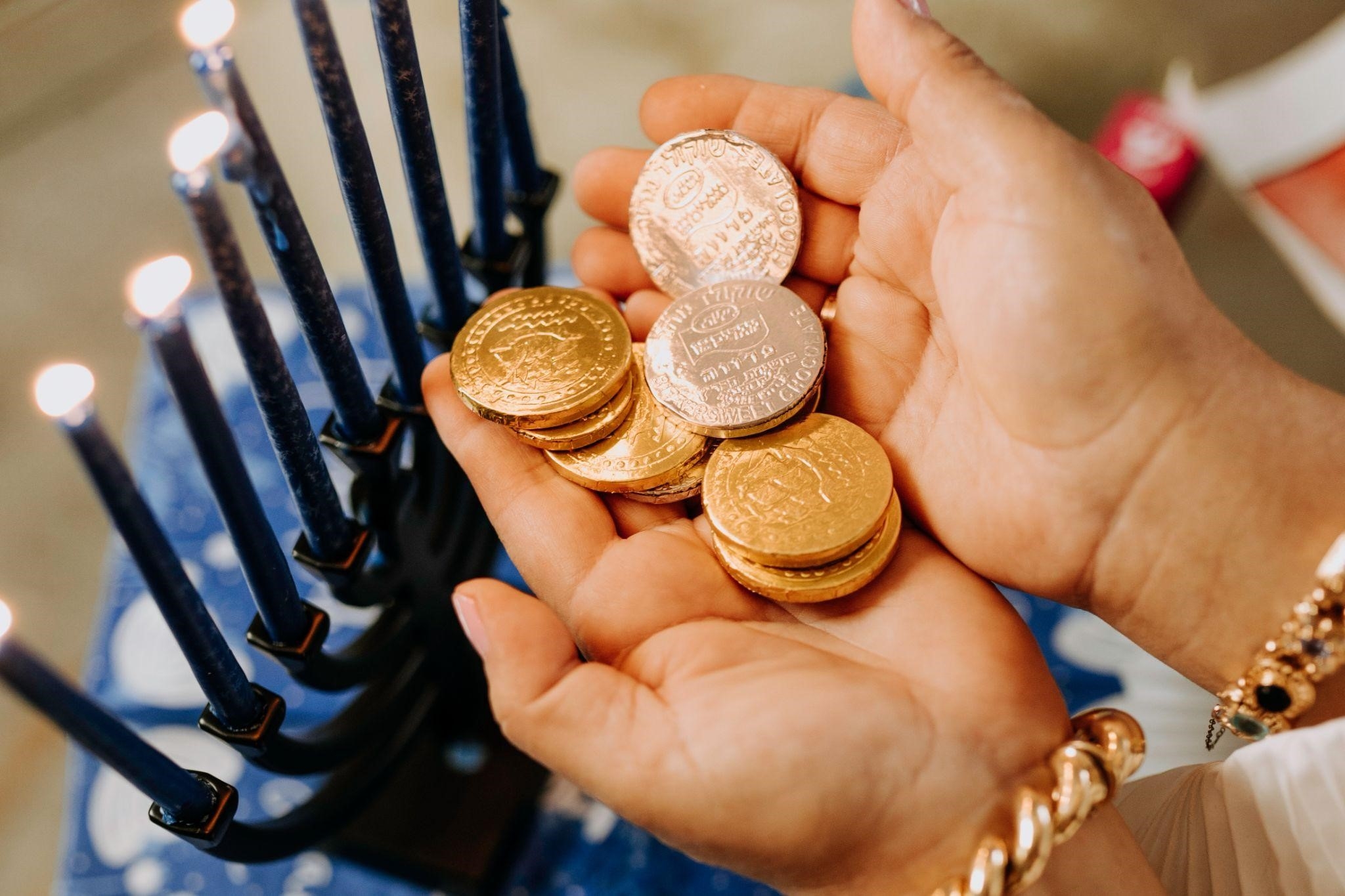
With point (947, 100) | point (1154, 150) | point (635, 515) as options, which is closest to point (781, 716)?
point (635, 515)

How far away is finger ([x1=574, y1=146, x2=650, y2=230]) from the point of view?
95cm

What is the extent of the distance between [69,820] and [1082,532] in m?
0.98

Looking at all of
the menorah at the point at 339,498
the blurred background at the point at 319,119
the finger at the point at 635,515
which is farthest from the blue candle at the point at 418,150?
the blurred background at the point at 319,119

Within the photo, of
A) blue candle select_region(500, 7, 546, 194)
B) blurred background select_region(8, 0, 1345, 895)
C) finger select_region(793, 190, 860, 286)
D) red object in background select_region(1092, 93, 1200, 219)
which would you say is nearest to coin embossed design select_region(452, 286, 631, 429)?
blue candle select_region(500, 7, 546, 194)

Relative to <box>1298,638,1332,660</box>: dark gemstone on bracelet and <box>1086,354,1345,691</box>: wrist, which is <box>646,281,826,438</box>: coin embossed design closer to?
<box>1086,354,1345,691</box>: wrist

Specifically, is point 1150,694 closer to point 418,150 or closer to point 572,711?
point 572,711

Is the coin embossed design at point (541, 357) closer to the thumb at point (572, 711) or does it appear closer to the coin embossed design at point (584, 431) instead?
the coin embossed design at point (584, 431)

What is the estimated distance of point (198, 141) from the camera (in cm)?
44

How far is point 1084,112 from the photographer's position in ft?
5.52

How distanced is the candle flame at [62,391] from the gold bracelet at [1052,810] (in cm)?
56

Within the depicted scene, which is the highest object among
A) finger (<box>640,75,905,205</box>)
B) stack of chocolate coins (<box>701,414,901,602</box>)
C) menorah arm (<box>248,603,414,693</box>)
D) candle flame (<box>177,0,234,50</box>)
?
candle flame (<box>177,0,234,50</box>)

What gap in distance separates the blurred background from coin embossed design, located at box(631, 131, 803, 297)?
638 mm

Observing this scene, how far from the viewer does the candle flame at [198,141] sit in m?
0.43

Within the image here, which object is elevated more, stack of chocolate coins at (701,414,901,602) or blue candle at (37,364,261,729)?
blue candle at (37,364,261,729)
